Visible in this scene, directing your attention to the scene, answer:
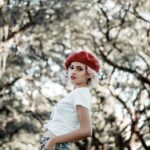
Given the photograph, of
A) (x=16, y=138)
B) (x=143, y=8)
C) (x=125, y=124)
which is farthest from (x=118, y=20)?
(x=16, y=138)

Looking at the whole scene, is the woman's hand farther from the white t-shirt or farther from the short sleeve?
the short sleeve

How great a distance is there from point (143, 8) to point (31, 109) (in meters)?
5.43

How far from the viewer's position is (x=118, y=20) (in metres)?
18.0

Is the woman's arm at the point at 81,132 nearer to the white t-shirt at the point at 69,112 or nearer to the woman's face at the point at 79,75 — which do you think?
the white t-shirt at the point at 69,112

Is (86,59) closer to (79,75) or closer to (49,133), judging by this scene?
(79,75)

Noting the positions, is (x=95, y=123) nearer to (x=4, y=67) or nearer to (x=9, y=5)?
(x=4, y=67)

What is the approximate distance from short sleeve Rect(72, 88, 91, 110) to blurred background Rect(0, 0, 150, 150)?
14.6 meters

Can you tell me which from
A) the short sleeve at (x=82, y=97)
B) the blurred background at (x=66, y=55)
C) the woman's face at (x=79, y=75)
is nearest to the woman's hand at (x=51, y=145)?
the short sleeve at (x=82, y=97)

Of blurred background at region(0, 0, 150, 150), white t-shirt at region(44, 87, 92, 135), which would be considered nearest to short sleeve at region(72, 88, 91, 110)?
white t-shirt at region(44, 87, 92, 135)

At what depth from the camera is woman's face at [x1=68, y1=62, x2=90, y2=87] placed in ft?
8.14

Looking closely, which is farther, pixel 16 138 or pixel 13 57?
pixel 16 138

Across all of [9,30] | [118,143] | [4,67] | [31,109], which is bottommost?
[118,143]

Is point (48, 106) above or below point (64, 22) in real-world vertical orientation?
below

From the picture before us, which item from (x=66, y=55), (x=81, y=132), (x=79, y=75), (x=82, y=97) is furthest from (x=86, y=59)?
(x=66, y=55)
